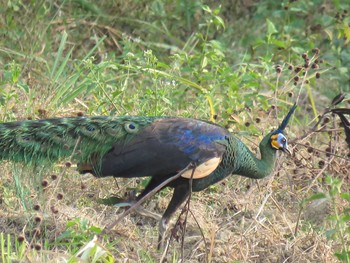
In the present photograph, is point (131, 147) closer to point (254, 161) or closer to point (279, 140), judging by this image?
point (254, 161)

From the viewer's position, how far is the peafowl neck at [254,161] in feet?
21.4

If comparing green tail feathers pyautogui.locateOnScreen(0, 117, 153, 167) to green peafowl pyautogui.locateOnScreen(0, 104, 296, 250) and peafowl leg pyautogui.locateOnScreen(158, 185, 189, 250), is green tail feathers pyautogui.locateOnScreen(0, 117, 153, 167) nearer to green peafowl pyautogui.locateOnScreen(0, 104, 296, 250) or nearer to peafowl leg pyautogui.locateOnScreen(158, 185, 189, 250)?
green peafowl pyautogui.locateOnScreen(0, 104, 296, 250)

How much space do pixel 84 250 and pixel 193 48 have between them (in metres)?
3.89

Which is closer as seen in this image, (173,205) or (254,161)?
(173,205)

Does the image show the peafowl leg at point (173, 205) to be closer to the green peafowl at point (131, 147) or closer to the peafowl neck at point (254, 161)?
the green peafowl at point (131, 147)

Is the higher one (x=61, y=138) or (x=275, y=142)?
(x=61, y=138)

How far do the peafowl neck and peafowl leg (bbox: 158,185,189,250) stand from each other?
1.21ft

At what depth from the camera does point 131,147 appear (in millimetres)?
6164

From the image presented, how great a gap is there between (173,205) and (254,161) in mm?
608

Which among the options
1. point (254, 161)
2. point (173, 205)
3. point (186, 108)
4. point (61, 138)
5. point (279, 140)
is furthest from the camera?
point (186, 108)

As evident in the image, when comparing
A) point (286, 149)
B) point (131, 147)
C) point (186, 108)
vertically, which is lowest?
point (186, 108)

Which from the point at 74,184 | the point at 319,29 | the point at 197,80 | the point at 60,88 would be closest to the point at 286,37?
the point at 319,29

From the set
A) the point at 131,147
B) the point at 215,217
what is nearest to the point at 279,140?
the point at 215,217

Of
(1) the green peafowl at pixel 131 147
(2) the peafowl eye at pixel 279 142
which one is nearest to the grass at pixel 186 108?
(1) the green peafowl at pixel 131 147
